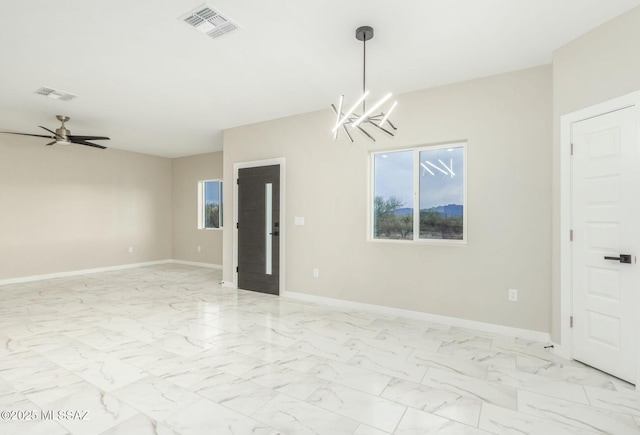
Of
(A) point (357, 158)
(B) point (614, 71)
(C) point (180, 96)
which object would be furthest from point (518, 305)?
(C) point (180, 96)

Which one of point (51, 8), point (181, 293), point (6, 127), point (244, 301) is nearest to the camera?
point (51, 8)

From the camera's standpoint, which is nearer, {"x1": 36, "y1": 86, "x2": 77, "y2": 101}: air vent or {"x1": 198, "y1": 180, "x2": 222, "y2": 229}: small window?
{"x1": 36, "y1": 86, "x2": 77, "y2": 101}: air vent

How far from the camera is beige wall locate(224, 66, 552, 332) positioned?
11.0 feet

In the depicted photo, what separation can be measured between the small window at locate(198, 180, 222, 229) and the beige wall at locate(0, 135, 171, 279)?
1.13m

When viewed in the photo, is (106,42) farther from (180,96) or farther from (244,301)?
(244,301)

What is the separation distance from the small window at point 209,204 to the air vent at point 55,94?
4.04m

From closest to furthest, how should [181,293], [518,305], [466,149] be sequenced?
[518,305] → [466,149] → [181,293]

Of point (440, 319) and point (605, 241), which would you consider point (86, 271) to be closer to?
point (440, 319)

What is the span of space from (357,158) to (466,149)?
4.63 ft

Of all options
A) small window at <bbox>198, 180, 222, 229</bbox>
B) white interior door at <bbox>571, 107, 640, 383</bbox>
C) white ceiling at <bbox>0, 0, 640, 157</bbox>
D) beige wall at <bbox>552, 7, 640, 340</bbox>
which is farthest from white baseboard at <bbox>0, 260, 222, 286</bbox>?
white interior door at <bbox>571, 107, 640, 383</bbox>

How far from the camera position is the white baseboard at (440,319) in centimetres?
334

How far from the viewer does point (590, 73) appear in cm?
275

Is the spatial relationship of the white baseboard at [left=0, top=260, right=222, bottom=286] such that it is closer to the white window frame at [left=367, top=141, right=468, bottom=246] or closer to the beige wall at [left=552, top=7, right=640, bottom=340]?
the white window frame at [left=367, top=141, right=468, bottom=246]

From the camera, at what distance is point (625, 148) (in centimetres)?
251
